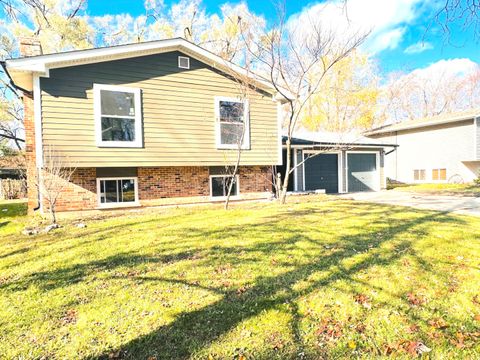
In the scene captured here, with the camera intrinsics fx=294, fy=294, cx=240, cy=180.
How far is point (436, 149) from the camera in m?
20.5

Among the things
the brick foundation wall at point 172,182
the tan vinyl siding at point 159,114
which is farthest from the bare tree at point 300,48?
the brick foundation wall at point 172,182

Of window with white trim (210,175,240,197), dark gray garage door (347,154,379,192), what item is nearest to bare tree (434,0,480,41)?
window with white trim (210,175,240,197)

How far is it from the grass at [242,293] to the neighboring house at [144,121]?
11.0 feet

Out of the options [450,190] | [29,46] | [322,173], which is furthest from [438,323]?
[450,190]

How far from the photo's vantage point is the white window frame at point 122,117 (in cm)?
843

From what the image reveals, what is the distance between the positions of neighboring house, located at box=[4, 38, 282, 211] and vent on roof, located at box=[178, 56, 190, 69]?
33mm

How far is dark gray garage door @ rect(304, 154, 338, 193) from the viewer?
1443 centimetres

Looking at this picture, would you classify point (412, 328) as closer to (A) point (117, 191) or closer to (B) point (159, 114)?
(B) point (159, 114)

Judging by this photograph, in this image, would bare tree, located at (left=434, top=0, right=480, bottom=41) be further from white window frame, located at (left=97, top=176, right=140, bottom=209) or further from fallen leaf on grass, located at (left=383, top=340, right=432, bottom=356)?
white window frame, located at (left=97, top=176, right=140, bottom=209)

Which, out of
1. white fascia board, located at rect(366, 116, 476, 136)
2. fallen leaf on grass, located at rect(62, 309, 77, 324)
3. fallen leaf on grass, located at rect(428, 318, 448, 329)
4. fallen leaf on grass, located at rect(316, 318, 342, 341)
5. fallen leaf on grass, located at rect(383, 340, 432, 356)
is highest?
white fascia board, located at rect(366, 116, 476, 136)

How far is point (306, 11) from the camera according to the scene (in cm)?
828

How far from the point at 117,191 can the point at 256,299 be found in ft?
24.7

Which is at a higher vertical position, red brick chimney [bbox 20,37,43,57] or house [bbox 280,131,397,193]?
red brick chimney [bbox 20,37,43,57]

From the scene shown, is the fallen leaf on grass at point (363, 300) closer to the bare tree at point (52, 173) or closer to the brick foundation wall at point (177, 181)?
the bare tree at point (52, 173)
